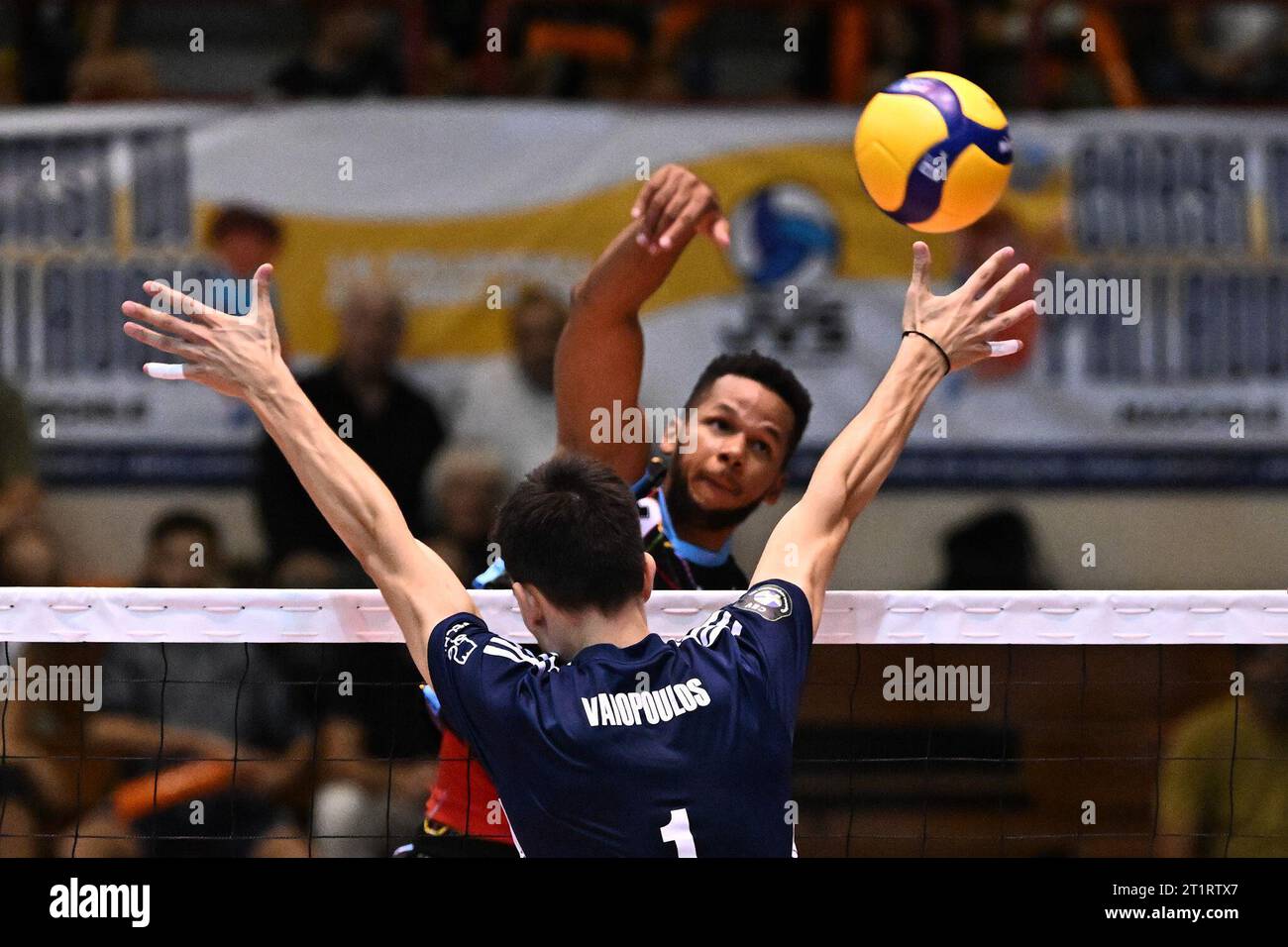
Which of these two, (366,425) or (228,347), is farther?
(366,425)

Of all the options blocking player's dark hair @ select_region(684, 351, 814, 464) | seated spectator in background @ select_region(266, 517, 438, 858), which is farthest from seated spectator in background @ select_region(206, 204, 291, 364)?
blocking player's dark hair @ select_region(684, 351, 814, 464)

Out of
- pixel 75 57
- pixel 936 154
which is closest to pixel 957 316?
pixel 936 154

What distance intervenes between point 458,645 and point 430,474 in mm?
4271

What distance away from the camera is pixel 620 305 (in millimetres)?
5398

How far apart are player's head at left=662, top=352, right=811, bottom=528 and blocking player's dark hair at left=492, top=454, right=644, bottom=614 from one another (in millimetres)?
1341

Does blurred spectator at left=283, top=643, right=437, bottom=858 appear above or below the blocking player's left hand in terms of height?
below

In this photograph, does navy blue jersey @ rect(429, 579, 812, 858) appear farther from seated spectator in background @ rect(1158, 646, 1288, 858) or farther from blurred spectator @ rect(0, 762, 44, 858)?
blurred spectator @ rect(0, 762, 44, 858)

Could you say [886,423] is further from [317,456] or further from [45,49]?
[45,49]

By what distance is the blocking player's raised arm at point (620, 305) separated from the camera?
5.12 meters

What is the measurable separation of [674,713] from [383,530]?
820mm

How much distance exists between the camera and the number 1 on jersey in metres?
3.62

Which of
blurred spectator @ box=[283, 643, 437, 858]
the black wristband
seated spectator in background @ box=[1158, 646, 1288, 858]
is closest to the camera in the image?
the black wristband

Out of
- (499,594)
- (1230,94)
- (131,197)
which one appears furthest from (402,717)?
(1230,94)

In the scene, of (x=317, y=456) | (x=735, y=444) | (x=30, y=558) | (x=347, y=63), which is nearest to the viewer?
(x=317, y=456)
